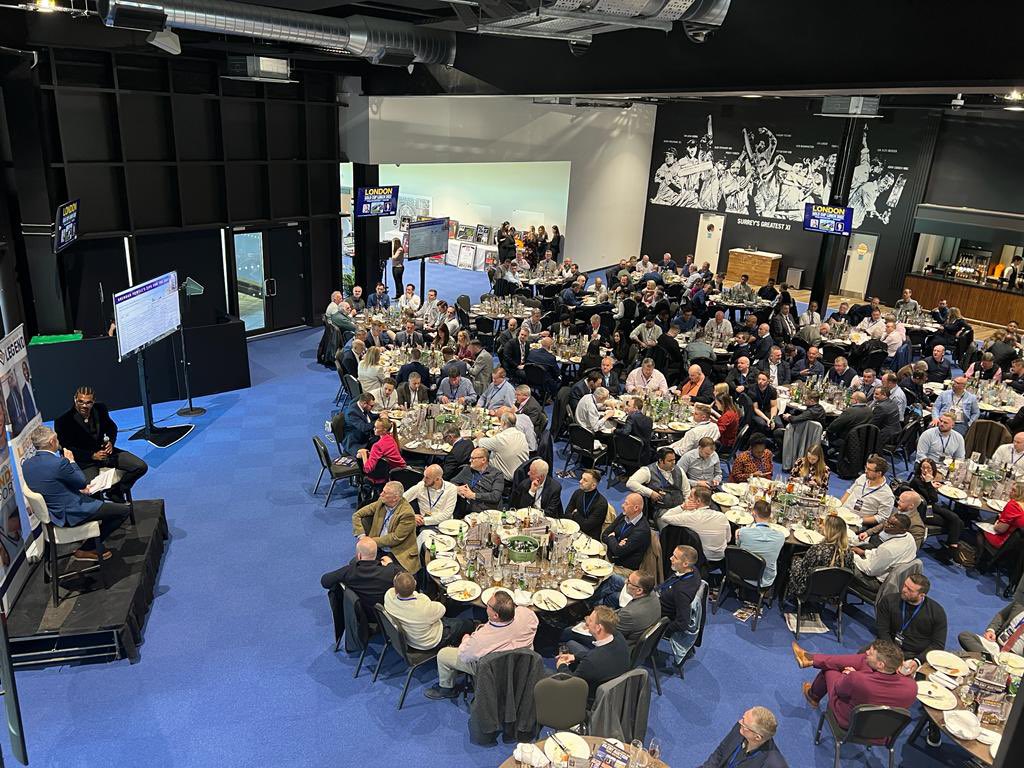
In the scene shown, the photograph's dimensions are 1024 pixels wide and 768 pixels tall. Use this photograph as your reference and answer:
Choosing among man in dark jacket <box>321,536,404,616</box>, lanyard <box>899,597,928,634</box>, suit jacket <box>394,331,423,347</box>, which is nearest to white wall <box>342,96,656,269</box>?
suit jacket <box>394,331,423,347</box>

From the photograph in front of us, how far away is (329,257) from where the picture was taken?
17297mm

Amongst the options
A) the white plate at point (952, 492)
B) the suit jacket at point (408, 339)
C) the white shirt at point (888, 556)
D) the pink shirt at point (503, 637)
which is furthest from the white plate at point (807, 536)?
the suit jacket at point (408, 339)

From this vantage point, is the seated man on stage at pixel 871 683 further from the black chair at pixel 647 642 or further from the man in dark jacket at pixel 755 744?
the black chair at pixel 647 642

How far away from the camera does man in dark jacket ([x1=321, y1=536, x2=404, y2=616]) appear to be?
20.5 feet

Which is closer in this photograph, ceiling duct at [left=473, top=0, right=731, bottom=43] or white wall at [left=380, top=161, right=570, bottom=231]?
ceiling duct at [left=473, top=0, right=731, bottom=43]

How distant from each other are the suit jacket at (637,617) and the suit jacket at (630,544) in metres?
0.91

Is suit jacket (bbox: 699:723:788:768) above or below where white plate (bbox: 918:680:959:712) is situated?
above

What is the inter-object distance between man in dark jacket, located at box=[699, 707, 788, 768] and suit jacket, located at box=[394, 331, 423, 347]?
866 centimetres

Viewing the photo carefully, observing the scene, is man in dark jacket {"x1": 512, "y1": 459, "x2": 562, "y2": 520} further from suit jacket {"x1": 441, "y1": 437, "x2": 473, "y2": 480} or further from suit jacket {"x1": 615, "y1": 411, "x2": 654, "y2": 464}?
suit jacket {"x1": 615, "y1": 411, "x2": 654, "y2": 464}

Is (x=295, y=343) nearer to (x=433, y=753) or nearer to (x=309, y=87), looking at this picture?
(x=309, y=87)

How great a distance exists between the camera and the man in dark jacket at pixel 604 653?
5.43 meters

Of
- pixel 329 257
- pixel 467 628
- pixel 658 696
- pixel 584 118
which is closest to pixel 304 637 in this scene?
pixel 467 628

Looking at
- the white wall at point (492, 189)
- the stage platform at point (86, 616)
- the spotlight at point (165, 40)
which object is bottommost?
the stage platform at point (86, 616)

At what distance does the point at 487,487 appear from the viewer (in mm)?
8094
